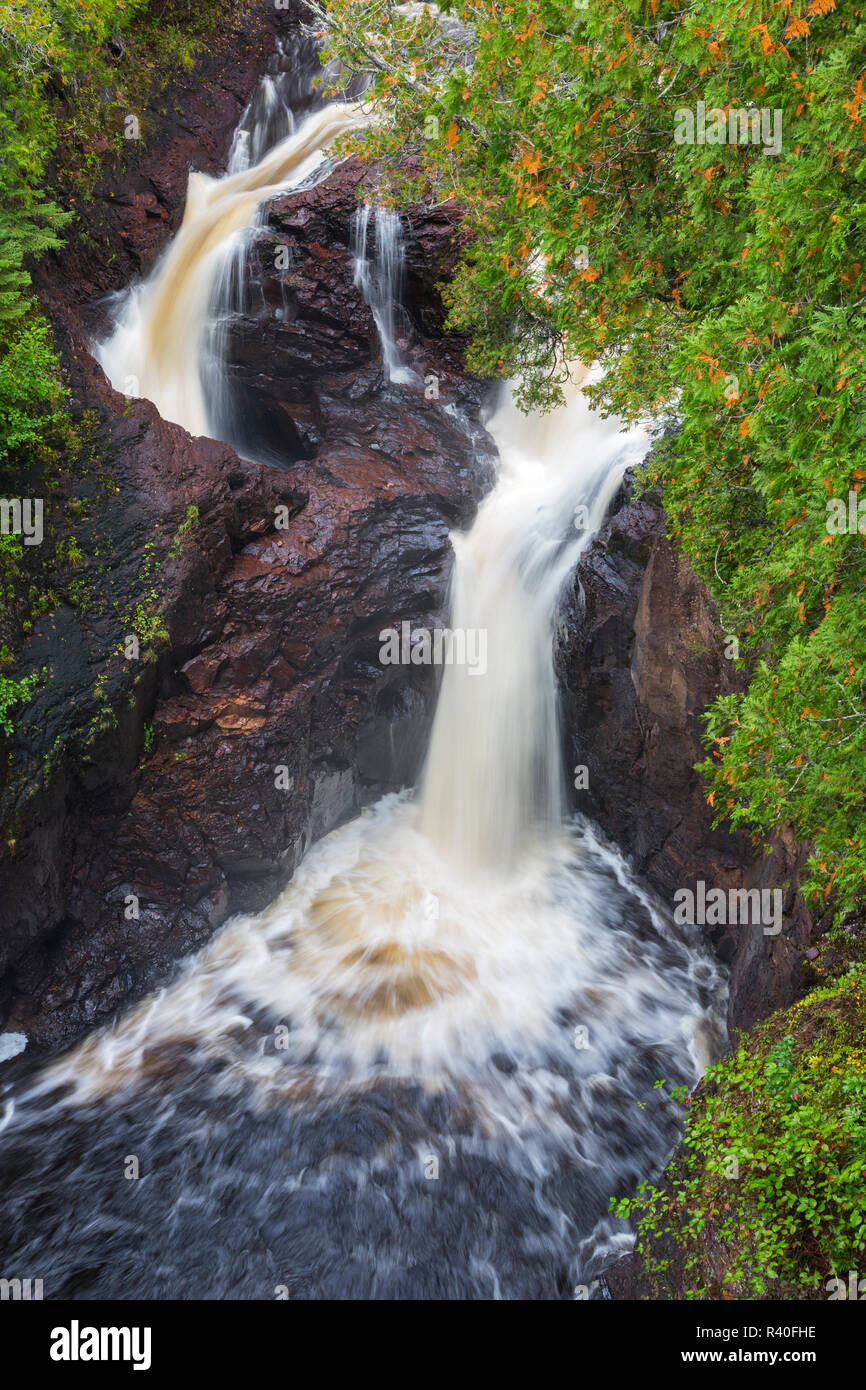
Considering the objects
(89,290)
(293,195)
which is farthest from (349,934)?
(293,195)

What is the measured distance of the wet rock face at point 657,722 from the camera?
688 cm

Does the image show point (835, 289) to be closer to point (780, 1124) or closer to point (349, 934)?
point (780, 1124)

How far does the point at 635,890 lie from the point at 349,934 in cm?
407

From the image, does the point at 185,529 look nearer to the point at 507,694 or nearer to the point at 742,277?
the point at 507,694

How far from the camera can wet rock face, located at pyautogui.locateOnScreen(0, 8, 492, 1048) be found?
732cm

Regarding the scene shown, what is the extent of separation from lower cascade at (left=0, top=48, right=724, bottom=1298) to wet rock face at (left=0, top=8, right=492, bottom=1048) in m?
0.53

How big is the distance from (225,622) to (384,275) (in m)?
7.25

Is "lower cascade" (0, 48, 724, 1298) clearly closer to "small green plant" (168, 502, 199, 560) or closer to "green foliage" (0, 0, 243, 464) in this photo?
"green foliage" (0, 0, 243, 464)

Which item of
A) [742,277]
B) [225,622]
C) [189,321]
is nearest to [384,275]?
[189,321]

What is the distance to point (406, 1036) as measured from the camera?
7.16 meters

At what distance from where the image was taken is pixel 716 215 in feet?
13.5

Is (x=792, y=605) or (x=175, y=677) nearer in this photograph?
(x=792, y=605)

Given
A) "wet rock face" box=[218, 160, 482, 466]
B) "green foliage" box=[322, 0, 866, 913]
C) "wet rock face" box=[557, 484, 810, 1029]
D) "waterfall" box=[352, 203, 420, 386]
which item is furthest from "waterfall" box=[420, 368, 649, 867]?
"green foliage" box=[322, 0, 866, 913]
